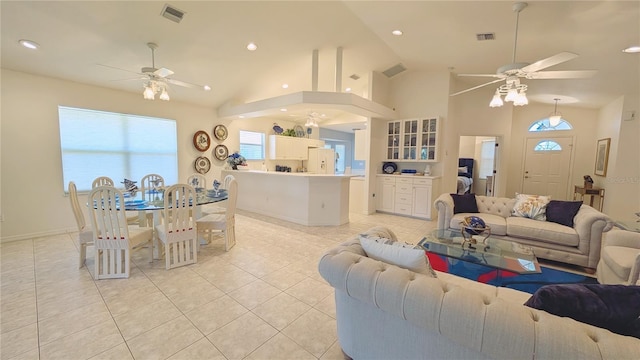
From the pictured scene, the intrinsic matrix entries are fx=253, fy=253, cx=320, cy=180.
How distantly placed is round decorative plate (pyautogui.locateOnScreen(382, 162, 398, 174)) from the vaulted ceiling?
2.32m

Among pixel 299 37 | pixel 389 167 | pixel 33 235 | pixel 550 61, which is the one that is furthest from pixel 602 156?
pixel 33 235

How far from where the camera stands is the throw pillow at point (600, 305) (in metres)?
1.08

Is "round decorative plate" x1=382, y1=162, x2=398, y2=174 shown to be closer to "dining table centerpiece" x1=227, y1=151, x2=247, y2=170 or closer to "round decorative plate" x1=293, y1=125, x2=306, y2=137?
"round decorative plate" x1=293, y1=125, x2=306, y2=137

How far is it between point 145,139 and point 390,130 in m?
5.39

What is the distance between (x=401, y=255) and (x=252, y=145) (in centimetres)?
623

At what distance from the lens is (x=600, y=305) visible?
110 centimetres

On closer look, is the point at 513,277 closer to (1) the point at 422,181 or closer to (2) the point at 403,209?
(1) the point at 422,181

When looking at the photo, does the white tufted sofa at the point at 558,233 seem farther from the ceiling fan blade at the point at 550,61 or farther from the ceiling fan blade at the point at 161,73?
the ceiling fan blade at the point at 161,73

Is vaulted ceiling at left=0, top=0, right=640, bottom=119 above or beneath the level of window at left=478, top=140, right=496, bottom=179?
above

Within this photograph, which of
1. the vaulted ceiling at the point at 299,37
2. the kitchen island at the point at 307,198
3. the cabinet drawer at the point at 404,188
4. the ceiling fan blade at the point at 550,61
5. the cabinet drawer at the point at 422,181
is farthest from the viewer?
the cabinet drawer at the point at 404,188

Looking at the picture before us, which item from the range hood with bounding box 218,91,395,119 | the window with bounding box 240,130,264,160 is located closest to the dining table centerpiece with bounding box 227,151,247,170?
the window with bounding box 240,130,264,160

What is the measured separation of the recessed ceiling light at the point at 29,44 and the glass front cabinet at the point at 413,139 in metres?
6.11

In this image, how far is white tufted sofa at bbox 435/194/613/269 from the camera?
2.98m

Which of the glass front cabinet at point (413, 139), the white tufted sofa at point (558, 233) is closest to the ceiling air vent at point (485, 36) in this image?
the glass front cabinet at point (413, 139)
